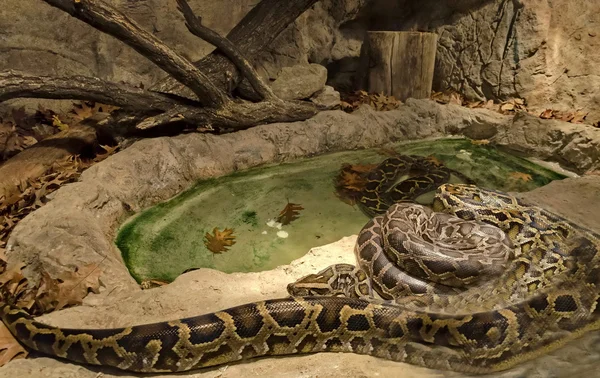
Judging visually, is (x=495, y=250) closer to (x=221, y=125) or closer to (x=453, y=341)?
(x=453, y=341)

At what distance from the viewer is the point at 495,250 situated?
4.36 metres

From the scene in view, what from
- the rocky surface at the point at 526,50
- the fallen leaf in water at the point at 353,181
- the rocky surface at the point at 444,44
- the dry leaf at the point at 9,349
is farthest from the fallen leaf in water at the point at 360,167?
the dry leaf at the point at 9,349

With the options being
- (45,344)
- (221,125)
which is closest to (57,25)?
(221,125)

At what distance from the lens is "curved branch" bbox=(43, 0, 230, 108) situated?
584cm

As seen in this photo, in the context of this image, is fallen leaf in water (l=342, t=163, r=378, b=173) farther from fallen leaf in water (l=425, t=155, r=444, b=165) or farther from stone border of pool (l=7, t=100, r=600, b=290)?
fallen leaf in water (l=425, t=155, r=444, b=165)

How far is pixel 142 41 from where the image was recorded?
20.7ft

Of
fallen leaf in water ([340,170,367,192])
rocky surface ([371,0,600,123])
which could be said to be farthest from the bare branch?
rocky surface ([371,0,600,123])

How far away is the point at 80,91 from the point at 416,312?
5362 mm

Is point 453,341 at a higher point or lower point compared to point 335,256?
higher

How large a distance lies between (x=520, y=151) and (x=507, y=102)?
5.47ft

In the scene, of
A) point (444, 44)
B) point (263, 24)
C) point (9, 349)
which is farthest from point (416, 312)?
point (444, 44)

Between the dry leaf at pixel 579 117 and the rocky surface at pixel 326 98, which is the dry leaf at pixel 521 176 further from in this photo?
the rocky surface at pixel 326 98

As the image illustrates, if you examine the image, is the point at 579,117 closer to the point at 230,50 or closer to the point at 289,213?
the point at 289,213

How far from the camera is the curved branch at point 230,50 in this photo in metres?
7.33
